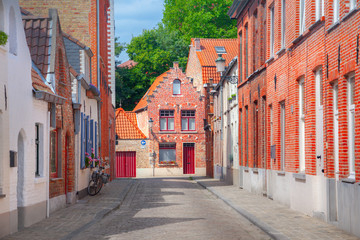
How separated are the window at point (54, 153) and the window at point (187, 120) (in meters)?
32.4

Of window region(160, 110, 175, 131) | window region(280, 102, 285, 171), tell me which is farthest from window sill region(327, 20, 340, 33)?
window region(160, 110, 175, 131)

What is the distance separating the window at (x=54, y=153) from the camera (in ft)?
54.2

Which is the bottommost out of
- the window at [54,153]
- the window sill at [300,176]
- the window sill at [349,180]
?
the window sill at [300,176]

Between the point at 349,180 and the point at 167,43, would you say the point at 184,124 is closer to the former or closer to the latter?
the point at 167,43

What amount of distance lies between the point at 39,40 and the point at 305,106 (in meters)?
6.91

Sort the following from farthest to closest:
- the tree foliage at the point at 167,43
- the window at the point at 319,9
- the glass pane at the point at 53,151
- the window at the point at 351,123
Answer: the tree foliage at the point at 167,43 < the glass pane at the point at 53,151 < the window at the point at 319,9 < the window at the point at 351,123

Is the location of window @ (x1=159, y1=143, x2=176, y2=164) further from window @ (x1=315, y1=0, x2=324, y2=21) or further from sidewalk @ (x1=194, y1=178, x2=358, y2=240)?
window @ (x1=315, y1=0, x2=324, y2=21)

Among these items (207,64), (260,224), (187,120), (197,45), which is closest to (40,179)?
(260,224)

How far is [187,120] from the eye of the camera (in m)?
49.6

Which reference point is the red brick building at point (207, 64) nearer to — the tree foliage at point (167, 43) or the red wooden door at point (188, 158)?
the red wooden door at point (188, 158)

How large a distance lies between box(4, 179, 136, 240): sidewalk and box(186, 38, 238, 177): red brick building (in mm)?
25881

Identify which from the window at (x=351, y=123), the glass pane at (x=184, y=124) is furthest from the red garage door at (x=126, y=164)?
the window at (x=351, y=123)

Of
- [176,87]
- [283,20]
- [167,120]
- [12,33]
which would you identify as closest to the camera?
[12,33]

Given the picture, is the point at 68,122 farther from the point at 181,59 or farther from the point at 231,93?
the point at 181,59
